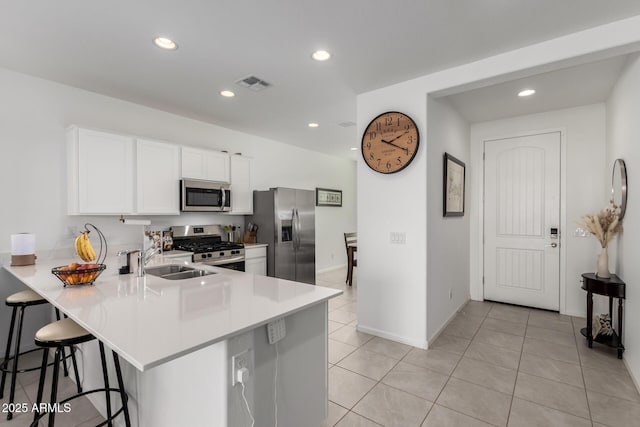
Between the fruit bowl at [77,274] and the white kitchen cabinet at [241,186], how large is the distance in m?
2.54

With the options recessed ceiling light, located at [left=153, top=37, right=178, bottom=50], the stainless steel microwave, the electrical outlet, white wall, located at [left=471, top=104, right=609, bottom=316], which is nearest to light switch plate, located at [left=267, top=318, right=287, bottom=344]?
the electrical outlet

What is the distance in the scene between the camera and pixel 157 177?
3568mm

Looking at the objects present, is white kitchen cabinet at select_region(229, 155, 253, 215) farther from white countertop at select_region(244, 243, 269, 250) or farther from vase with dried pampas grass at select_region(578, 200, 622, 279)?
vase with dried pampas grass at select_region(578, 200, 622, 279)

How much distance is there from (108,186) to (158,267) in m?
1.21

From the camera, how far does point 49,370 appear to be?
2.62 meters

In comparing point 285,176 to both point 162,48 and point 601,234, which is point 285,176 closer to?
point 162,48

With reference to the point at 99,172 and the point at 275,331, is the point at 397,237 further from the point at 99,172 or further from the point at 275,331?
the point at 99,172

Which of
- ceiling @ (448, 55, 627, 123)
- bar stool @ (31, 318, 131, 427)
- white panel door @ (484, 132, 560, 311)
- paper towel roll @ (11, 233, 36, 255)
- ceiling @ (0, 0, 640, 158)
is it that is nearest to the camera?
bar stool @ (31, 318, 131, 427)

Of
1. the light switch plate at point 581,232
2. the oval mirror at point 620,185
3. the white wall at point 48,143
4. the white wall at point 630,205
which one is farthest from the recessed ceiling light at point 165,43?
the light switch plate at point 581,232

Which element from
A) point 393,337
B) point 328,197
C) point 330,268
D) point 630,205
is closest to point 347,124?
point 328,197

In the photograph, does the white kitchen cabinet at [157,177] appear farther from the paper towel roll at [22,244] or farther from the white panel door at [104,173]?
the paper towel roll at [22,244]

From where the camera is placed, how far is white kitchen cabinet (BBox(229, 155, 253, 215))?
176 inches

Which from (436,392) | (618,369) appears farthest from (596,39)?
(436,392)

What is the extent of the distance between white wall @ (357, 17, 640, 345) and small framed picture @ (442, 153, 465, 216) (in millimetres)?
318
